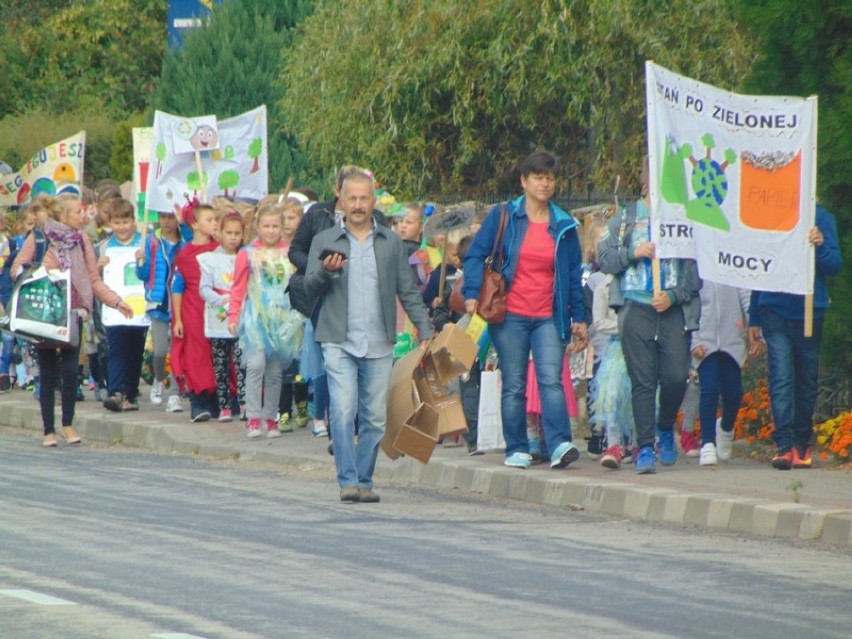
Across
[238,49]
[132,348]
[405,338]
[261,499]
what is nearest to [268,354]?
[405,338]

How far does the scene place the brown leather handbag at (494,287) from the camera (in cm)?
1265

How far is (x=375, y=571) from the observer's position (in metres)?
8.72

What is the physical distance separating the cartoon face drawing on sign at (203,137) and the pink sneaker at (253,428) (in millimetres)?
4112

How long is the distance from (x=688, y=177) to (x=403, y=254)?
2042 mm

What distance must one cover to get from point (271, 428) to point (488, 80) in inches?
365

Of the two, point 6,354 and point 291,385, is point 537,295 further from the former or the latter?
point 6,354

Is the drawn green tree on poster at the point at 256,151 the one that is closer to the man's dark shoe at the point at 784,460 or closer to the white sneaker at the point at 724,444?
the white sneaker at the point at 724,444

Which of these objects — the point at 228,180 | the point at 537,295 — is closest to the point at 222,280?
the point at 228,180

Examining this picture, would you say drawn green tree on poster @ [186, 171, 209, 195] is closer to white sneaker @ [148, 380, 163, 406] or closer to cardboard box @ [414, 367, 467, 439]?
white sneaker @ [148, 380, 163, 406]

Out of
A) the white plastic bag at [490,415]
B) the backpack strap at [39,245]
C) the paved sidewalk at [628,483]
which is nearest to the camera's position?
the paved sidewalk at [628,483]

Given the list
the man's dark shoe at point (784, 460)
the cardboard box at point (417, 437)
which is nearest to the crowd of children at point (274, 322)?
the man's dark shoe at point (784, 460)

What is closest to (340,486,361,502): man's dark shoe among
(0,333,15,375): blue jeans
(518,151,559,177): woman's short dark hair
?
(518,151,559,177): woman's short dark hair

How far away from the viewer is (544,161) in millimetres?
12688

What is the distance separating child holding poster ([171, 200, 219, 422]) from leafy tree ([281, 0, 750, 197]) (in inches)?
288
